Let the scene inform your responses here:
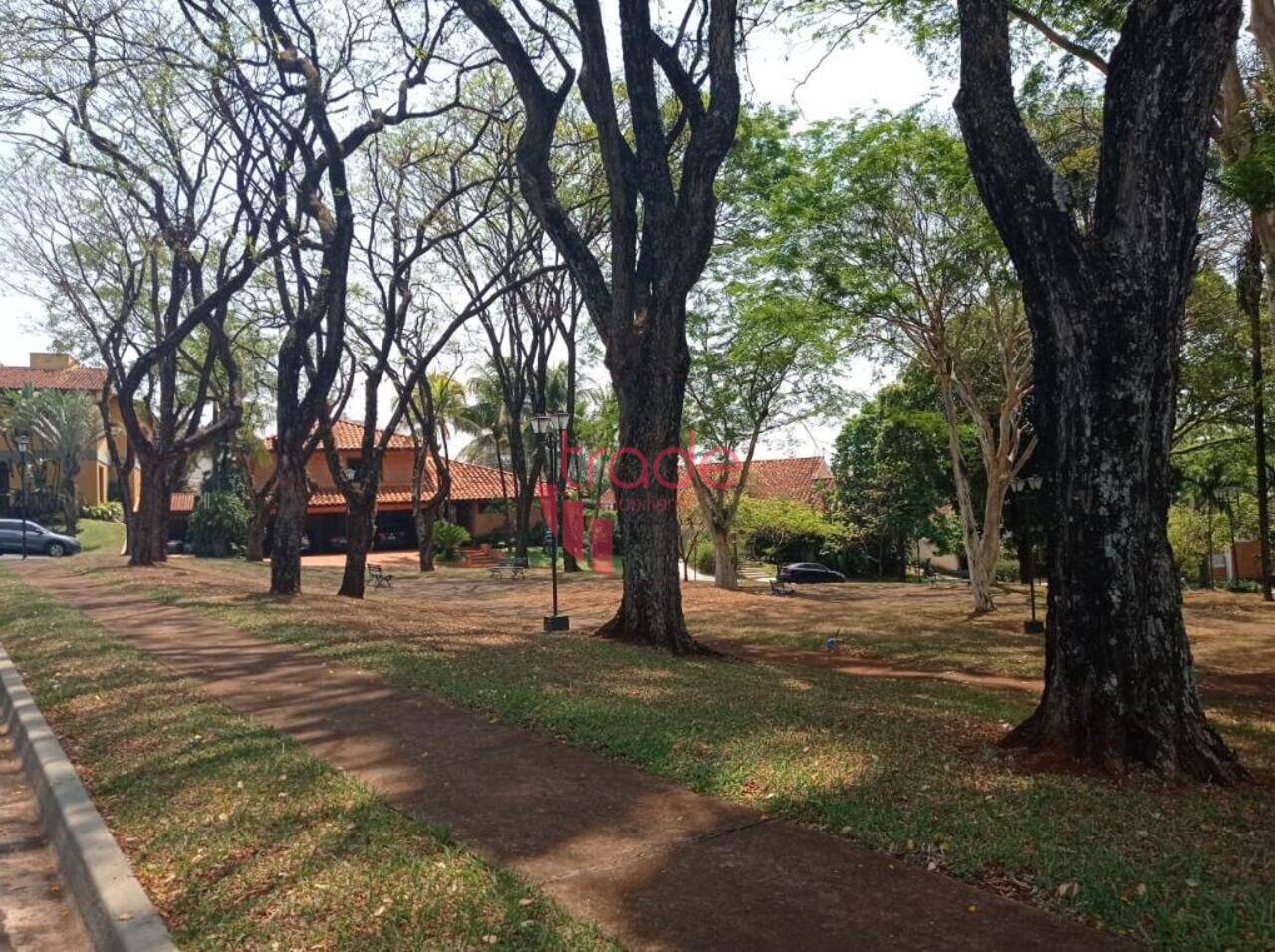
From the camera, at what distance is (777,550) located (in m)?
45.4

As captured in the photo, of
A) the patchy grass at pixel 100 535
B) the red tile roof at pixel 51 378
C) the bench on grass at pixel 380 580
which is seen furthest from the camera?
the red tile roof at pixel 51 378

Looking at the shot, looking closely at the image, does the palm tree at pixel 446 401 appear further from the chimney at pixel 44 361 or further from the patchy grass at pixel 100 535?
the chimney at pixel 44 361

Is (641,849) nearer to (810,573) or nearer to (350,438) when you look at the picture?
(810,573)

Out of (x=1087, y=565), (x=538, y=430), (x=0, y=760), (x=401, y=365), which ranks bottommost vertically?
(x=0, y=760)

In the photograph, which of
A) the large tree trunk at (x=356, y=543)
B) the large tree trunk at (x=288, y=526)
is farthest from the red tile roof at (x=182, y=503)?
the large tree trunk at (x=288, y=526)

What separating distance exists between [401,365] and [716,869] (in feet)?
94.1

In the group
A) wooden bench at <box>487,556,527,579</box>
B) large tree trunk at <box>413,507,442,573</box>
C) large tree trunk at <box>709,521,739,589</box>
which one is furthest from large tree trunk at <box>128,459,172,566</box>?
large tree trunk at <box>709,521,739,589</box>

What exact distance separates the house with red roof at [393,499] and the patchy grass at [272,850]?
43.2m

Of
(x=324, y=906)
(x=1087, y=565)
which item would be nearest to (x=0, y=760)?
(x=324, y=906)

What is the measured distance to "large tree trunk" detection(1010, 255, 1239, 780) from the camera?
5.66m

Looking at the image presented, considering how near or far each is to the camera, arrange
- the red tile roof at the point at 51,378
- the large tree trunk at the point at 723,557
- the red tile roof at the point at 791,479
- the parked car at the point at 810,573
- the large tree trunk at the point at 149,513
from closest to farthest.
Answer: the large tree trunk at the point at 149,513 < the large tree trunk at the point at 723,557 < the parked car at the point at 810,573 < the red tile roof at the point at 791,479 < the red tile roof at the point at 51,378

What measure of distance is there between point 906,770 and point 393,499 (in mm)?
46617

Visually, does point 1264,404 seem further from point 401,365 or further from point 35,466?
point 35,466

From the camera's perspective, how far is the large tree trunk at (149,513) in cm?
2578
